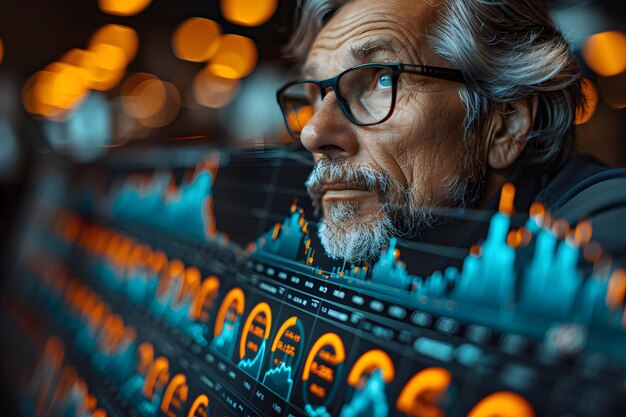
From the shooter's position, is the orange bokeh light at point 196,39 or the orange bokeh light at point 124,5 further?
the orange bokeh light at point 196,39

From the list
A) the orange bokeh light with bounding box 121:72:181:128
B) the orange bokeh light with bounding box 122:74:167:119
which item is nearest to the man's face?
the orange bokeh light with bounding box 121:72:181:128

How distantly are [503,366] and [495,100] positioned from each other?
49 cm

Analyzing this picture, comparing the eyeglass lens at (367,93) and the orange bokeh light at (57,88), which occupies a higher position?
the orange bokeh light at (57,88)

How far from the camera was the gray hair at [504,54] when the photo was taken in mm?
909

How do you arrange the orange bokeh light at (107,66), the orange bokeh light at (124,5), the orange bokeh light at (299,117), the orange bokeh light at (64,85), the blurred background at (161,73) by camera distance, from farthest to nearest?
1. the orange bokeh light at (64,85)
2. the orange bokeh light at (107,66)
3. the orange bokeh light at (124,5)
4. the blurred background at (161,73)
5. the orange bokeh light at (299,117)

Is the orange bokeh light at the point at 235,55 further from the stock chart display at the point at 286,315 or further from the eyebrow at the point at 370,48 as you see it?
the eyebrow at the point at 370,48

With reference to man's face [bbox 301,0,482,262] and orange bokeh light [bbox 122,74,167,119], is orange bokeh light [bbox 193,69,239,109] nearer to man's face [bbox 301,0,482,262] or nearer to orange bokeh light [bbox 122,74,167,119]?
orange bokeh light [bbox 122,74,167,119]

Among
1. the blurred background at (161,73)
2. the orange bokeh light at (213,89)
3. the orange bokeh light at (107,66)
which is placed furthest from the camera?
the orange bokeh light at (213,89)

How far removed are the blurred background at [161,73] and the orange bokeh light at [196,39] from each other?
0.01m

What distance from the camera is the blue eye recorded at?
35.9 inches

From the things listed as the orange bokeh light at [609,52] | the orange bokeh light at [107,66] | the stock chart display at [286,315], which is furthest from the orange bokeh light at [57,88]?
the orange bokeh light at [609,52]

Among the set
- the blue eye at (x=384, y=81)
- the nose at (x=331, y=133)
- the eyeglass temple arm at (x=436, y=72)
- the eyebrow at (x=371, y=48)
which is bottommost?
the nose at (x=331, y=133)

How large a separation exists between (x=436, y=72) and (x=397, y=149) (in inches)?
5.2

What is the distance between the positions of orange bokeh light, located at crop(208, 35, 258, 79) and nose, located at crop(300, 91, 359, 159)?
1.88 meters
